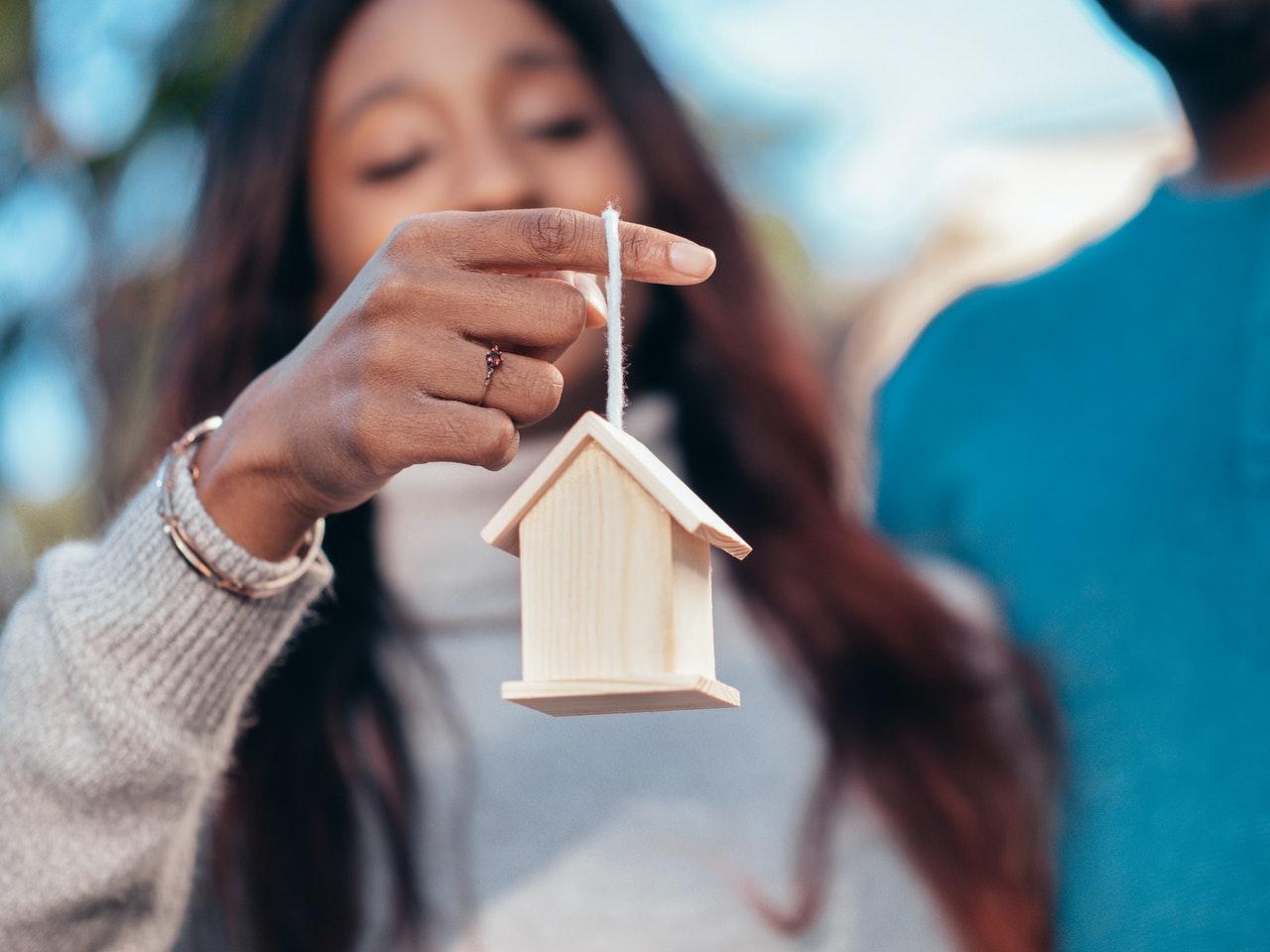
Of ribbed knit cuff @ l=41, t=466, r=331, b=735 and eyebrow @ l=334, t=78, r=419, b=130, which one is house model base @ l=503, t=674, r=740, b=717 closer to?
ribbed knit cuff @ l=41, t=466, r=331, b=735

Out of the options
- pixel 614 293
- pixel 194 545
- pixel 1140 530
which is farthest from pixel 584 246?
pixel 1140 530

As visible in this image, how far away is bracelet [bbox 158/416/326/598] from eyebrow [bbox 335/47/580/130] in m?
0.81

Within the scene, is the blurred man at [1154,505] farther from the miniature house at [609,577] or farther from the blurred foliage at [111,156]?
the blurred foliage at [111,156]

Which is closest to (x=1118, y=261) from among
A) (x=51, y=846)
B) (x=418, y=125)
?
(x=418, y=125)

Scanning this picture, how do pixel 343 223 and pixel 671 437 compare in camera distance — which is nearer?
pixel 343 223

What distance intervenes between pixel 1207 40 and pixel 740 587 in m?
1.15

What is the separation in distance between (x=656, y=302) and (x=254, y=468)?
119 cm

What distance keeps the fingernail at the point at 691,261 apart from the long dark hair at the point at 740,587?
1.08 m

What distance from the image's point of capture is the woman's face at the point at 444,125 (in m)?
1.76

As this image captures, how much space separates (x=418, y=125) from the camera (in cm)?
175

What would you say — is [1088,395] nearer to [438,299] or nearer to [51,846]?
[438,299]

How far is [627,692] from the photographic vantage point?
94 cm

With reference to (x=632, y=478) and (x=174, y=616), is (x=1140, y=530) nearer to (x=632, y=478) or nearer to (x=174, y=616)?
(x=632, y=478)

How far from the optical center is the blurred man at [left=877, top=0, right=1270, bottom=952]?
5.50 ft
